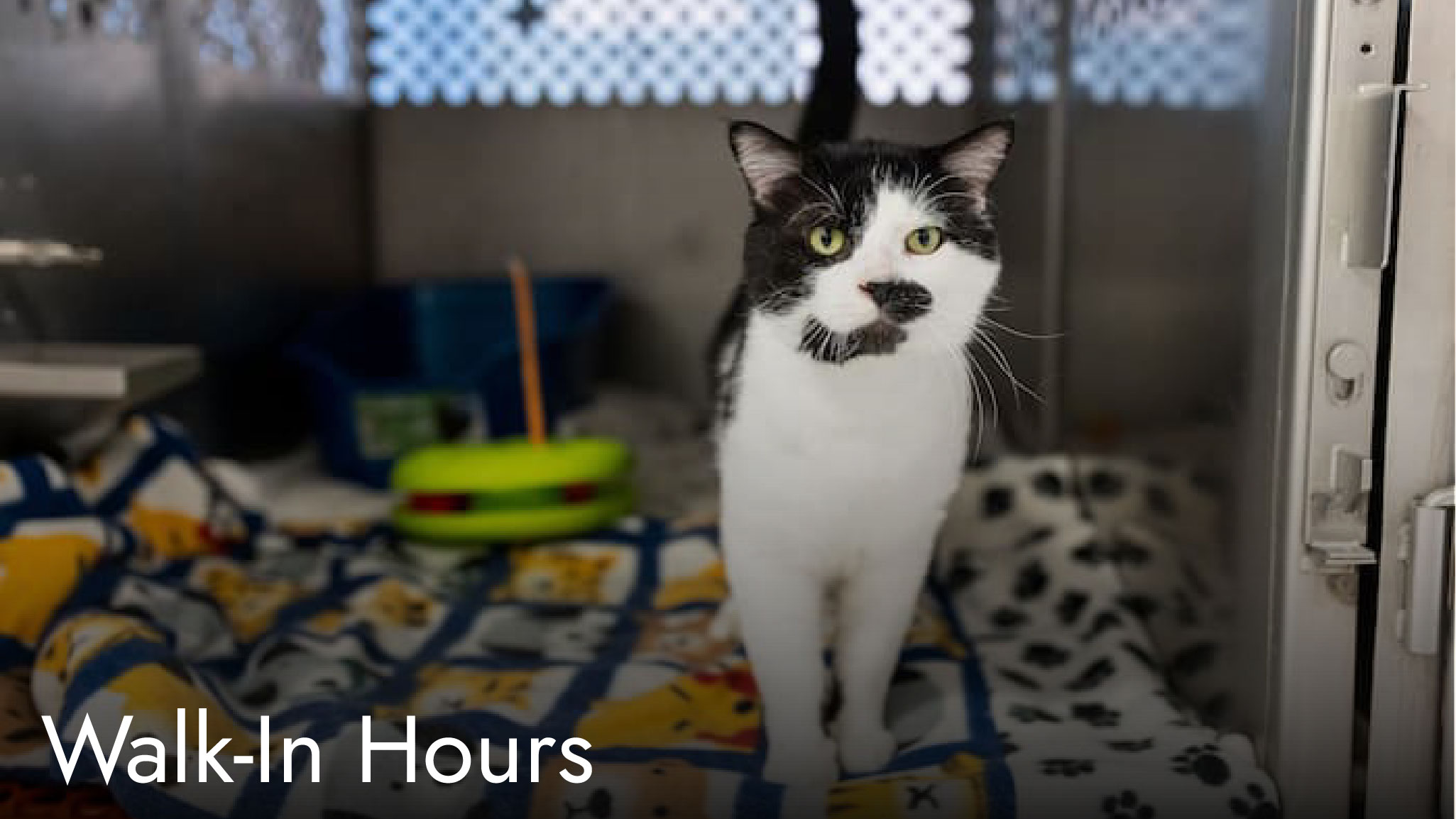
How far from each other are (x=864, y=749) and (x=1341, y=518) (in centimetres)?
34

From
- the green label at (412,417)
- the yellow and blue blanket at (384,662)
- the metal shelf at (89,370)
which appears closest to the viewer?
the yellow and blue blanket at (384,662)

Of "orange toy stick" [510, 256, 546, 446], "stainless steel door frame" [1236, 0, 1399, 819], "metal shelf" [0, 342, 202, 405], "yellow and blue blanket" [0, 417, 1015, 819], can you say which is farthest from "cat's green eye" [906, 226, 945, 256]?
"orange toy stick" [510, 256, 546, 446]

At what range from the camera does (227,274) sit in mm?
1702

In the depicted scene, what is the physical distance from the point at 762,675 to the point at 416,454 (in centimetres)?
77

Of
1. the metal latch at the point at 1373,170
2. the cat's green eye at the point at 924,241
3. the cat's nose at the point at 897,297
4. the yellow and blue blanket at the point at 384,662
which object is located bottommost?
the yellow and blue blanket at the point at 384,662

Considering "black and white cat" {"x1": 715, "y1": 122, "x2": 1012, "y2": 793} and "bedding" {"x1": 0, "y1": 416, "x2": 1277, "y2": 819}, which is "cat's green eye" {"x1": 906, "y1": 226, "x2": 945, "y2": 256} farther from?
"bedding" {"x1": 0, "y1": 416, "x2": 1277, "y2": 819}

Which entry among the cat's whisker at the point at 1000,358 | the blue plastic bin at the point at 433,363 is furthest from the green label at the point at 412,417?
the cat's whisker at the point at 1000,358

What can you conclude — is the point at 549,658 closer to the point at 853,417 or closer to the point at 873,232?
the point at 853,417

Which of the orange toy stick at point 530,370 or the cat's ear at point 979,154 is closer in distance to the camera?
the cat's ear at point 979,154

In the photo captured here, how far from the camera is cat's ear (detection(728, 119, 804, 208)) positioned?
2.39 ft

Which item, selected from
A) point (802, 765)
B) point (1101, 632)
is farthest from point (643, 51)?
point (802, 765)

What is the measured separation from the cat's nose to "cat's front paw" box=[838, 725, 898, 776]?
329 mm

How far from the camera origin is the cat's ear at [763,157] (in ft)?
2.39

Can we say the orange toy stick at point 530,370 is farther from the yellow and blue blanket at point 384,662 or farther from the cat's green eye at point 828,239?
the cat's green eye at point 828,239
